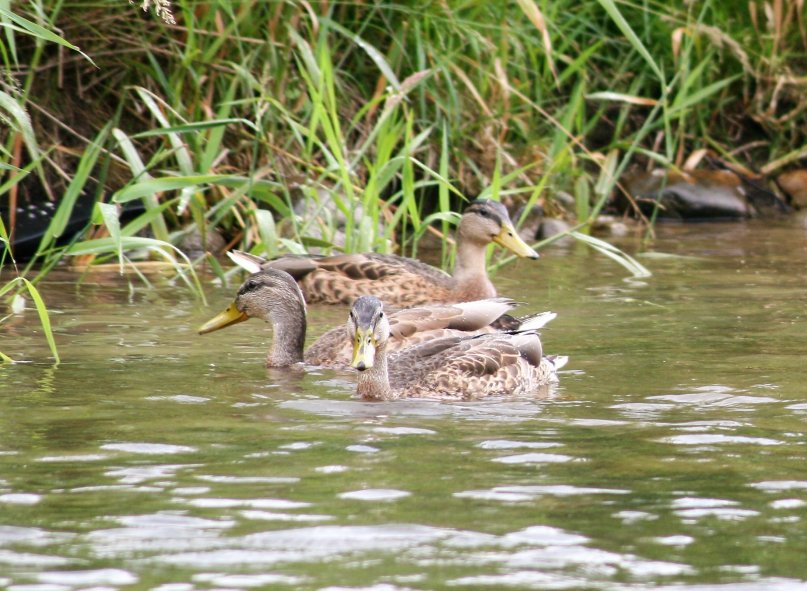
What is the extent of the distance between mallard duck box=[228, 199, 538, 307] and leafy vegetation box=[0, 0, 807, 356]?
163 millimetres

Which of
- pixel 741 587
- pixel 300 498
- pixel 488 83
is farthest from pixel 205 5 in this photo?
pixel 741 587

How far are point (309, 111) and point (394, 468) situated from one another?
526 centimetres

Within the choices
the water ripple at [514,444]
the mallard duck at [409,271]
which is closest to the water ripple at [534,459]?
the water ripple at [514,444]

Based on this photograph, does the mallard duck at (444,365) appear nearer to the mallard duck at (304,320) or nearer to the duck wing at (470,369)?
the duck wing at (470,369)

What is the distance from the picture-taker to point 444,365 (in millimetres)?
6633

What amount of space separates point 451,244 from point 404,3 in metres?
1.63

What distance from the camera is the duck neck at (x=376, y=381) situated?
643 cm

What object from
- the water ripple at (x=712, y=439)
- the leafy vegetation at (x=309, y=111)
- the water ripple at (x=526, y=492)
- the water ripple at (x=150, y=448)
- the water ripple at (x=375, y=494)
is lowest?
the water ripple at (x=150, y=448)

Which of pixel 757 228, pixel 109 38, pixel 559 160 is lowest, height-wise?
pixel 757 228

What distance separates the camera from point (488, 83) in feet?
37.4

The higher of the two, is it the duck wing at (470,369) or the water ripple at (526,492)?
the water ripple at (526,492)

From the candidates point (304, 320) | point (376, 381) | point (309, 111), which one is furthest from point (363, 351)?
point (309, 111)

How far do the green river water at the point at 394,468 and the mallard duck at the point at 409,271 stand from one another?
902 millimetres

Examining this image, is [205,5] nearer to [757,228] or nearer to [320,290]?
[320,290]
